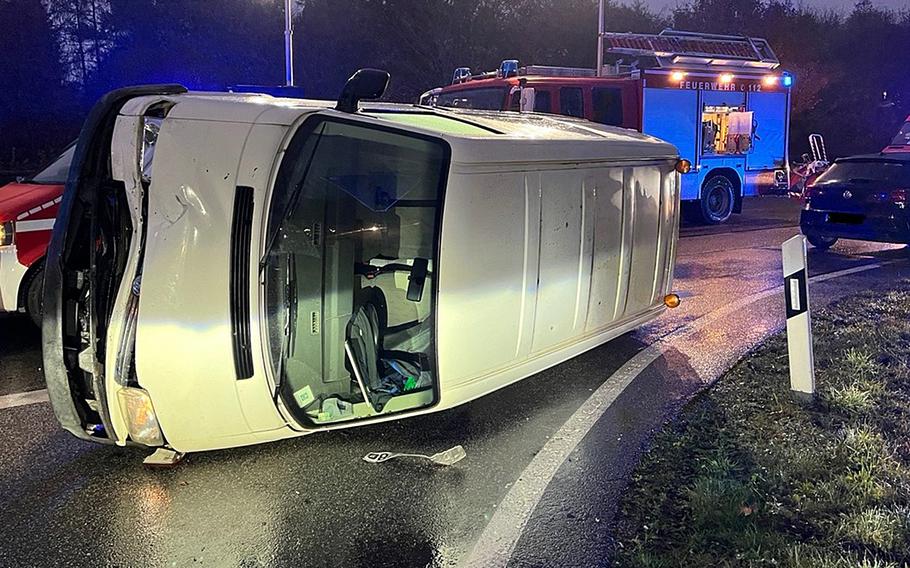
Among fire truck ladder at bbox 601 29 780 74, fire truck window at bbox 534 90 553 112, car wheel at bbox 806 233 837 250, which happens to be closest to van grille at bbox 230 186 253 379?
fire truck window at bbox 534 90 553 112

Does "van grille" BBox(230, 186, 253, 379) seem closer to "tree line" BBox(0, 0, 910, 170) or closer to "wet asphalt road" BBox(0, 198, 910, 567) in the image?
"wet asphalt road" BBox(0, 198, 910, 567)

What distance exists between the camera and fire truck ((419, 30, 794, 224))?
1184 centimetres

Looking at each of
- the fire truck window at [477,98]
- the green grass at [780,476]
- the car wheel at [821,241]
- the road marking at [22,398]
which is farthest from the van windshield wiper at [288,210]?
the car wheel at [821,241]

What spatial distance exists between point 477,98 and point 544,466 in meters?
8.83

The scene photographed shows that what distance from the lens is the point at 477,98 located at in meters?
11.9

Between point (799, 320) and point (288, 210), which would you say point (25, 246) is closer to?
point (288, 210)

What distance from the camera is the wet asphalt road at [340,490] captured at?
3.16 meters

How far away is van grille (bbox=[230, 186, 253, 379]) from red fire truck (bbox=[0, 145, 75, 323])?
3.17 m

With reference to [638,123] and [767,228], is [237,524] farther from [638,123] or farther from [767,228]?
[767,228]

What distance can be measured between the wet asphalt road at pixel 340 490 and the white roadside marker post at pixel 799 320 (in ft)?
2.16

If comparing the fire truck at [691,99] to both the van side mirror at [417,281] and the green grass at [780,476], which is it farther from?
the van side mirror at [417,281]

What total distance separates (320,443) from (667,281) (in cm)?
325

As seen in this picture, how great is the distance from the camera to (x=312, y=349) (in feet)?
12.7

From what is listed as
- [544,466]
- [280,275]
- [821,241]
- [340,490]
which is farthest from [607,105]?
[340,490]
